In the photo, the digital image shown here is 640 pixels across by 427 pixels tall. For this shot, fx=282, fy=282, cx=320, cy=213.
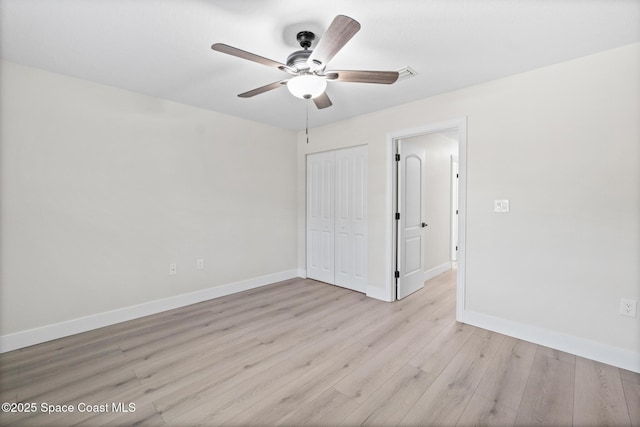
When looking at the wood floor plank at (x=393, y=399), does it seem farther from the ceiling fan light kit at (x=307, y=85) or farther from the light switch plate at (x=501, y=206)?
the ceiling fan light kit at (x=307, y=85)

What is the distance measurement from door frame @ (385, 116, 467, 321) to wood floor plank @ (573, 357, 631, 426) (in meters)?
1.02

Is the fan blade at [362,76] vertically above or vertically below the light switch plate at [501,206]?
above

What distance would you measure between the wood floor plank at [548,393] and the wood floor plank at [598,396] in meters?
0.04

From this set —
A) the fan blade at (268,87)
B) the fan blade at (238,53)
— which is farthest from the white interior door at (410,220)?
the fan blade at (238,53)

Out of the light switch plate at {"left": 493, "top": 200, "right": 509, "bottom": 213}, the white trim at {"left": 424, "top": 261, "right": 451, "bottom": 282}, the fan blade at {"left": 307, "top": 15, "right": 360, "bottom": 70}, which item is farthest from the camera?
the white trim at {"left": 424, "top": 261, "right": 451, "bottom": 282}

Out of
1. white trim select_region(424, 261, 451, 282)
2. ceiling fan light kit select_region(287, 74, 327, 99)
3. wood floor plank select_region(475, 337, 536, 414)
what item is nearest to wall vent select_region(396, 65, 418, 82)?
ceiling fan light kit select_region(287, 74, 327, 99)

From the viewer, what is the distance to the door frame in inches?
115

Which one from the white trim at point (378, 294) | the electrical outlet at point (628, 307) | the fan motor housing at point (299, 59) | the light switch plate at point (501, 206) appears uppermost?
the fan motor housing at point (299, 59)

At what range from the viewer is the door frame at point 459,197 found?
9.57 ft

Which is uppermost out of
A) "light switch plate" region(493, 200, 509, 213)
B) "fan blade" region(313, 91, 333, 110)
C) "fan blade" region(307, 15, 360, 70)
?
"fan blade" region(307, 15, 360, 70)

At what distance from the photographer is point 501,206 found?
2.70 metres

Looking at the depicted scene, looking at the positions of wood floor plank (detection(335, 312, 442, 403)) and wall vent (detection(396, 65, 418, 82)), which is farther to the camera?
wall vent (detection(396, 65, 418, 82))

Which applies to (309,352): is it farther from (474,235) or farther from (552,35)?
(552,35)

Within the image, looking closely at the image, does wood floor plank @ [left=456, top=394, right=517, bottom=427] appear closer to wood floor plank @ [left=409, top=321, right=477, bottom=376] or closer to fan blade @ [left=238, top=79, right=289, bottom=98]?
wood floor plank @ [left=409, top=321, right=477, bottom=376]
